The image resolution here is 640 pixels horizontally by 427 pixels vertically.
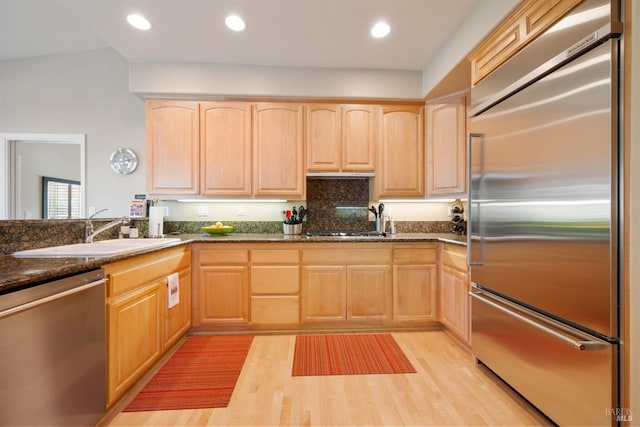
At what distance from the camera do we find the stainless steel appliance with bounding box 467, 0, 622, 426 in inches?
46.8

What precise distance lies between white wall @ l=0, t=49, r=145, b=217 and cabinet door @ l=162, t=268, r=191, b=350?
4.87 feet

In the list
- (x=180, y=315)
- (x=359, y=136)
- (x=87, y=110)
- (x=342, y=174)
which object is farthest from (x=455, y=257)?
(x=87, y=110)

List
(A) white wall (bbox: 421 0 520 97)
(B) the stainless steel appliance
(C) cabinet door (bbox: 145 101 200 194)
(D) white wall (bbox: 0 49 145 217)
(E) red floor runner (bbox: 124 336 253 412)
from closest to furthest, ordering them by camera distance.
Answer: (B) the stainless steel appliance
(E) red floor runner (bbox: 124 336 253 412)
(A) white wall (bbox: 421 0 520 97)
(C) cabinet door (bbox: 145 101 200 194)
(D) white wall (bbox: 0 49 145 217)

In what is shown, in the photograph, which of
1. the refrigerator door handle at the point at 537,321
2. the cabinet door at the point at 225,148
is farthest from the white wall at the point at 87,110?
the refrigerator door handle at the point at 537,321

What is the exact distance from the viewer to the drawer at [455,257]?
2332 mm

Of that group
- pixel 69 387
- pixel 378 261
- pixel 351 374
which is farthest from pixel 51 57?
pixel 351 374

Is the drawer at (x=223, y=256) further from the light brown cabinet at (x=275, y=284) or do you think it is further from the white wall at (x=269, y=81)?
the white wall at (x=269, y=81)

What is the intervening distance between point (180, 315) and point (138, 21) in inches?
95.8

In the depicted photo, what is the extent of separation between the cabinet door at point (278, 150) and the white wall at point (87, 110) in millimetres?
1481

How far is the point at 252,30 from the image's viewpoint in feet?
7.78

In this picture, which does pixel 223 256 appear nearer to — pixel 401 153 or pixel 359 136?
pixel 359 136

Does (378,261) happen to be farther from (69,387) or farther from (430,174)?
(69,387)

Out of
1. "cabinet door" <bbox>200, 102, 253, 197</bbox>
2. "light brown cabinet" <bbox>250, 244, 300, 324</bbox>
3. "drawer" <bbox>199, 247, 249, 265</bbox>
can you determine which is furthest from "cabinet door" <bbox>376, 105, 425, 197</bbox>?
"drawer" <bbox>199, 247, 249, 265</bbox>

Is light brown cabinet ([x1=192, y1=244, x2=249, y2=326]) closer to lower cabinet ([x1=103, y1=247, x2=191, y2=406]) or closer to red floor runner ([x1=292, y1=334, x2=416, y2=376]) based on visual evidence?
lower cabinet ([x1=103, y1=247, x2=191, y2=406])
